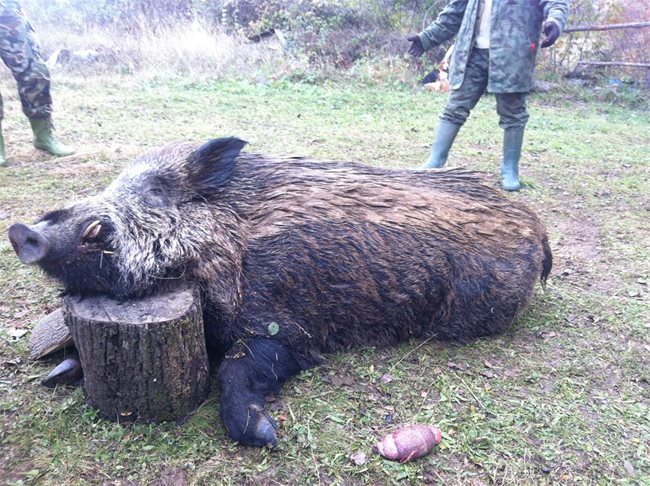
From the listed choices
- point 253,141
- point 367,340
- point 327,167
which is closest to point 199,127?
point 253,141

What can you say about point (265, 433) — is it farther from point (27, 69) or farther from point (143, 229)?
point (27, 69)

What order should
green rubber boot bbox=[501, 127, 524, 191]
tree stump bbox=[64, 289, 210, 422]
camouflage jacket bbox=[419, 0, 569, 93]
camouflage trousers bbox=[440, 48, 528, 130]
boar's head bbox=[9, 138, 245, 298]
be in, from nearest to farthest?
tree stump bbox=[64, 289, 210, 422] < boar's head bbox=[9, 138, 245, 298] < camouflage jacket bbox=[419, 0, 569, 93] < camouflage trousers bbox=[440, 48, 528, 130] < green rubber boot bbox=[501, 127, 524, 191]

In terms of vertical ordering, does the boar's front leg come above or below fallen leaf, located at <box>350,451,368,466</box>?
above

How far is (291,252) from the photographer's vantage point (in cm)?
293

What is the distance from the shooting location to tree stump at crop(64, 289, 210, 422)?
7.68 feet

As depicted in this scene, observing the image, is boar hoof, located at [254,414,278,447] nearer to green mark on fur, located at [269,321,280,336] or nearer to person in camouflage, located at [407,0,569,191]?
green mark on fur, located at [269,321,280,336]

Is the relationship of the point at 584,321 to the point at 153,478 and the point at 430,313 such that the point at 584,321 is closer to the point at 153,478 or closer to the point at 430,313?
the point at 430,313

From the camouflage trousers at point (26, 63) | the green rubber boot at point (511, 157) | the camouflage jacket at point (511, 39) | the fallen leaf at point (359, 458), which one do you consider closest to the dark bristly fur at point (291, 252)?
the fallen leaf at point (359, 458)

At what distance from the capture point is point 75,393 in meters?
2.64

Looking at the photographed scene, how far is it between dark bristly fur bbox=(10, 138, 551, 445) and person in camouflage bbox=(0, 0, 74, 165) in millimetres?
3431

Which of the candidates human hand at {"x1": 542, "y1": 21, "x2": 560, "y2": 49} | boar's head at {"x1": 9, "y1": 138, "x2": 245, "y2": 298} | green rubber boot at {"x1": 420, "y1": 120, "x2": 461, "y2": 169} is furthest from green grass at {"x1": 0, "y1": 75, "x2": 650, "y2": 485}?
human hand at {"x1": 542, "y1": 21, "x2": 560, "y2": 49}

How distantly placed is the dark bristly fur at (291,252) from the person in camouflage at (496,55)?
8.00ft

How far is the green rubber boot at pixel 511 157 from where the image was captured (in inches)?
227

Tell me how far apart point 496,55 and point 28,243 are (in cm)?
455
